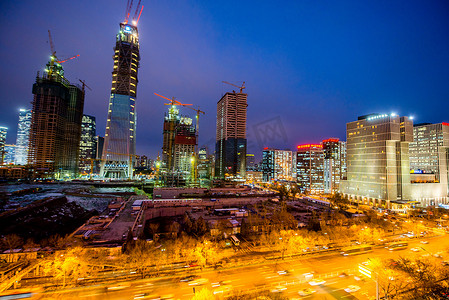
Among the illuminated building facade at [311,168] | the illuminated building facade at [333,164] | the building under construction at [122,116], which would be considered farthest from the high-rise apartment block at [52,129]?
the illuminated building facade at [333,164]

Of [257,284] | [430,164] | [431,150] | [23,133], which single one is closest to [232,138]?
[431,150]

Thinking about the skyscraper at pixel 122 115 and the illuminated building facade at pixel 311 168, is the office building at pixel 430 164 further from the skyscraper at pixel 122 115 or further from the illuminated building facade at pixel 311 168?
the skyscraper at pixel 122 115

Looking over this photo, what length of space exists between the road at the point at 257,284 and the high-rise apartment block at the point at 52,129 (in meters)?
96.2

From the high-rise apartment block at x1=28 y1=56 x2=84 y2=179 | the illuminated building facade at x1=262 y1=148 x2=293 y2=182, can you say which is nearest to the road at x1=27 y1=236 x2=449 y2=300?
the high-rise apartment block at x1=28 y1=56 x2=84 y2=179

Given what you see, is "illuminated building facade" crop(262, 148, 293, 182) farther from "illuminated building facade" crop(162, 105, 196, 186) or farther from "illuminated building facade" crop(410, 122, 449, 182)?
"illuminated building facade" crop(410, 122, 449, 182)

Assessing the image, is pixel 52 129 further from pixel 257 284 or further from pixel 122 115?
pixel 257 284

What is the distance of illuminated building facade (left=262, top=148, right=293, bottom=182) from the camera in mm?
130125

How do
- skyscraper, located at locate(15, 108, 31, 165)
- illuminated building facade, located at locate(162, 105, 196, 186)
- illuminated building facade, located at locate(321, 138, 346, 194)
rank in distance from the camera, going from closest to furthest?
illuminated building facade, located at locate(162, 105, 196, 186), illuminated building facade, located at locate(321, 138, 346, 194), skyscraper, located at locate(15, 108, 31, 165)

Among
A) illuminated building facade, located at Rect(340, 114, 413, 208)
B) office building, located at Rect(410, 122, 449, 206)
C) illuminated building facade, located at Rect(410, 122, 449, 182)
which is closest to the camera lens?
illuminated building facade, located at Rect(340, 114, 413, 208)

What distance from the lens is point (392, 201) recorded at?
164ft

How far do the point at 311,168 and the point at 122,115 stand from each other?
301ft

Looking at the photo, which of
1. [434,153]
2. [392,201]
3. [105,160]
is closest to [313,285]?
[392,201]

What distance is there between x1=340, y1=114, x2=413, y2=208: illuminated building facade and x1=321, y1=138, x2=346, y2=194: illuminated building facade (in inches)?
1232

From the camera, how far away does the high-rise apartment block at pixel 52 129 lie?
A: 282 feet
